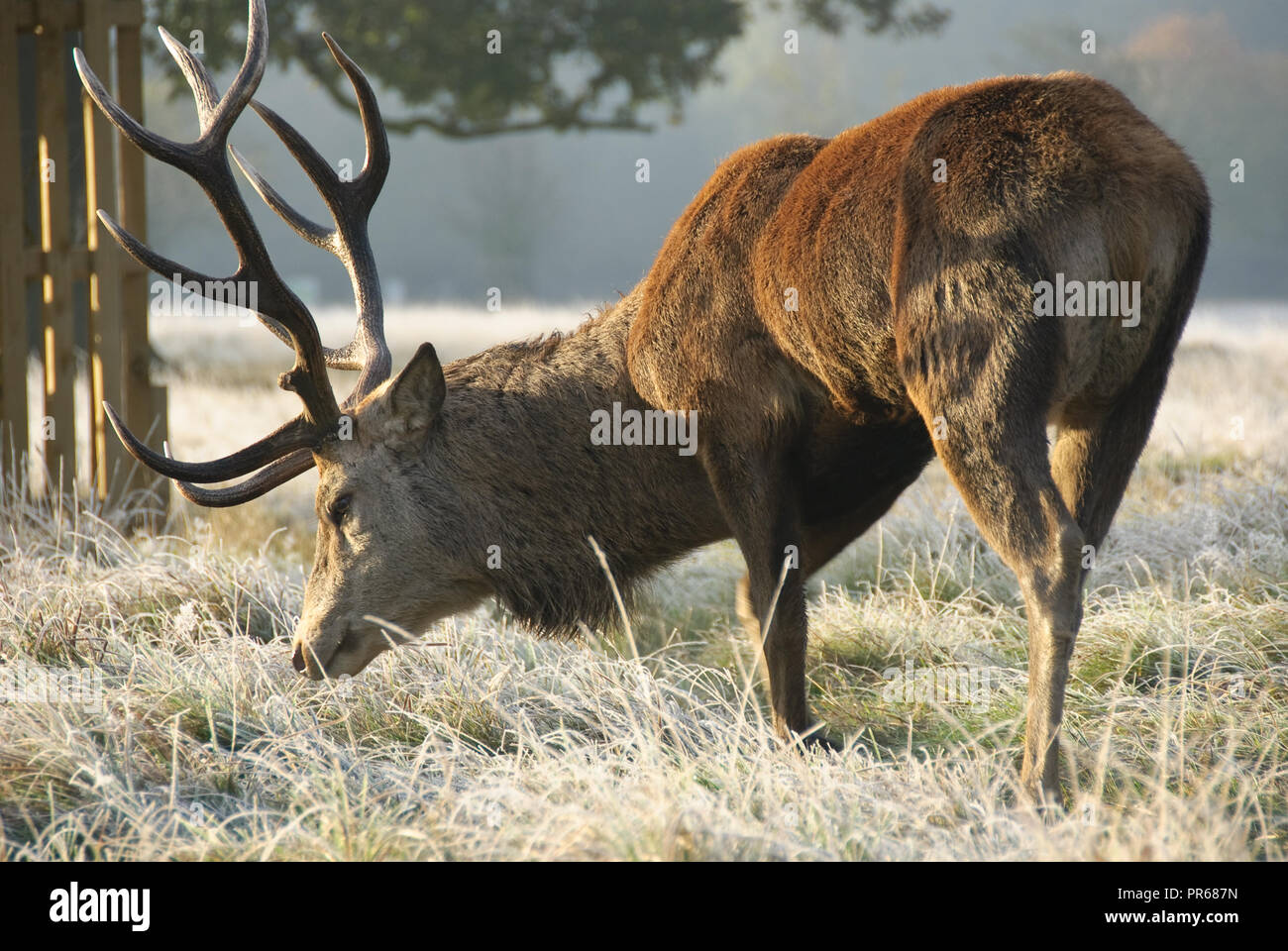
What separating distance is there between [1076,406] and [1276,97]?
1996 inches

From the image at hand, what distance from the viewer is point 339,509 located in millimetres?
4270

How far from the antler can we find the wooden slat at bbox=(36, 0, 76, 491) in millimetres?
2425

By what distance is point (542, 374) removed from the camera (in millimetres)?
4344

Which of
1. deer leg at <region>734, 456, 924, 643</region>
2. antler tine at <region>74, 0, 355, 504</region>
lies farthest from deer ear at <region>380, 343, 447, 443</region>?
deer leg at <region>734, 456, 924, 643</region>

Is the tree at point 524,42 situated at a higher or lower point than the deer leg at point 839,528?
higher

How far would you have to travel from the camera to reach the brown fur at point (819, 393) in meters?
3.21

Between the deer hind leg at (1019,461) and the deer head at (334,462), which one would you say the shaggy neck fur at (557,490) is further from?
the deer hind leg at (1019,461)

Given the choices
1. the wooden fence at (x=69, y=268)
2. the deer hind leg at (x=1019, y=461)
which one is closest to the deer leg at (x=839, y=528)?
the deer hind leg at (x=1019, y=461)

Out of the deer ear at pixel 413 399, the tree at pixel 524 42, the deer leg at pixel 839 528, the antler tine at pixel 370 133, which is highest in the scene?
the tree at pixel 524 42

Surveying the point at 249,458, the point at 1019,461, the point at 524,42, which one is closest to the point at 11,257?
the point at 249,458

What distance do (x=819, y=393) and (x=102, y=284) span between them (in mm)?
4522

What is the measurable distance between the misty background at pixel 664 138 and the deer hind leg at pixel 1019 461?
9.83m

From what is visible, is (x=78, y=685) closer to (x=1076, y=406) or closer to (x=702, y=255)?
(x=702, y=255)

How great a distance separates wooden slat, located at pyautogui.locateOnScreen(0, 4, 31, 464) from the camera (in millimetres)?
6395
